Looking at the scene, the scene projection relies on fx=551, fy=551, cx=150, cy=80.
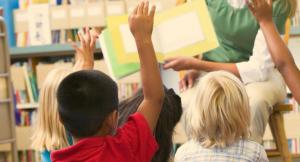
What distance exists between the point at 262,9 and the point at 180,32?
36 cm

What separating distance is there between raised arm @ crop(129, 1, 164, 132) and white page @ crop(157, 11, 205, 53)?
61 centimetres

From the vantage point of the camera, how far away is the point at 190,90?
2.07 meters

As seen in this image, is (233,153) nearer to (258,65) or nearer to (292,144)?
(258,65)

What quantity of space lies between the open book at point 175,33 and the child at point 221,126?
265 millimetres

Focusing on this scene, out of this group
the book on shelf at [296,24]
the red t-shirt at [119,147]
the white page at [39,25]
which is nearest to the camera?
the red t-shirt at [119,147]

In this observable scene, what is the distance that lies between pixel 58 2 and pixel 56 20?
138mm

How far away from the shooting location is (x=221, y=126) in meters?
1.55

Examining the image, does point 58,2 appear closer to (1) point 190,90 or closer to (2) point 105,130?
(1) point 190,90

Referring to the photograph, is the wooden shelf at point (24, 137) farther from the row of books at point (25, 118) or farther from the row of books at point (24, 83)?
the row of books at point (24, 83)

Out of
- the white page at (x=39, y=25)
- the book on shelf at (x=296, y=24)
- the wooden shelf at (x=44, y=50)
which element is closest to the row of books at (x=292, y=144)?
the book on shelf at (x=296, y=24)

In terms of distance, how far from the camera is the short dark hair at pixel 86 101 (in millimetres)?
1133

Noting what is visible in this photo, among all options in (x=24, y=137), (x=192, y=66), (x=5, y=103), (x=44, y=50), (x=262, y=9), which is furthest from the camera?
(x=24, y=137)

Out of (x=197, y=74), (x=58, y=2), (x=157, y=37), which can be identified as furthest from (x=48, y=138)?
(x=58, y=2)

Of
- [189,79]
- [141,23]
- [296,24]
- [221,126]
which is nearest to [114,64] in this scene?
[189,79]
